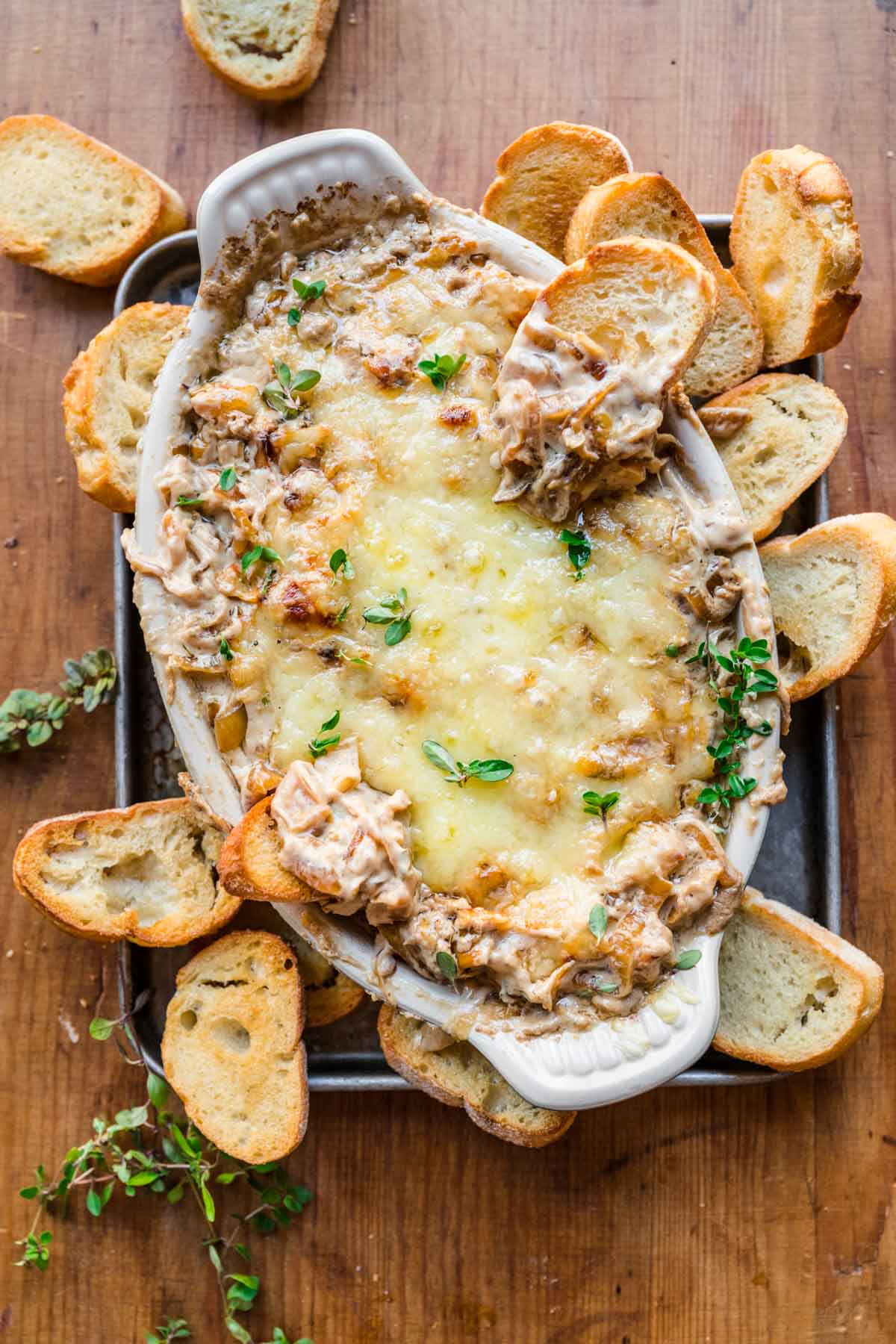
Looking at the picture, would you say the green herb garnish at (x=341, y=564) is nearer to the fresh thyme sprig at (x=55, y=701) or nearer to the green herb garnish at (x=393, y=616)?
the green herb garnish at (x=393, y=616)

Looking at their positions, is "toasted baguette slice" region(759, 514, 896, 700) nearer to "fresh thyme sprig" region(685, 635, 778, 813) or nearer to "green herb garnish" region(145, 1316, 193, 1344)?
"fresh thyme sprig" region(685, 635, 778, 813)

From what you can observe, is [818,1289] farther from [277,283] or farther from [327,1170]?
[277,283]

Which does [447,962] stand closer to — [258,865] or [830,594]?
[258,865]

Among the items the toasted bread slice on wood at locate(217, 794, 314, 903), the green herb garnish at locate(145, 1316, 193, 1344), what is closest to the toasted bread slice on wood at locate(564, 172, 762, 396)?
the toasted bread slice on wood at locate(217, 794, 314, 903)

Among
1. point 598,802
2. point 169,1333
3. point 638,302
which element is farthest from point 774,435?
point 169,1333

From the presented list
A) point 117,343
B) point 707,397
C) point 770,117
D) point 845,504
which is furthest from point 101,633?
point 770,117

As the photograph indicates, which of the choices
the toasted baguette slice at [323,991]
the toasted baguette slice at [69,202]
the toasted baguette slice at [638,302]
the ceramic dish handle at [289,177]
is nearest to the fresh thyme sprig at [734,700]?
the toasted baguette slice at [638,302]

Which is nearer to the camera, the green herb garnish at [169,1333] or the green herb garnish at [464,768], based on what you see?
the green herb garnish at [464,768]
